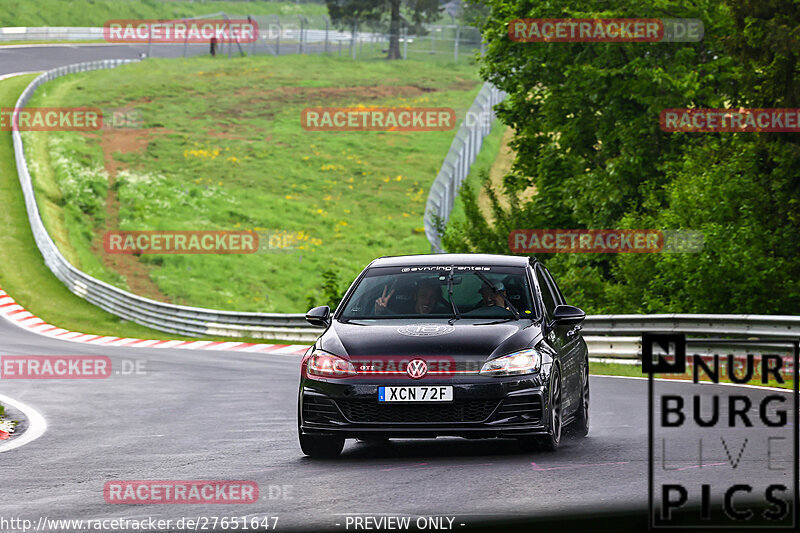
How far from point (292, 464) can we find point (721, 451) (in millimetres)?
3250

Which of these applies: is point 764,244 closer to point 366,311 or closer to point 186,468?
point 366,311

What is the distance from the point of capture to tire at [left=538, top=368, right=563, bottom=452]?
9688 millimetres

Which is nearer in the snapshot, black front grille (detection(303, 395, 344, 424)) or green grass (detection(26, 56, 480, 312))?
black front grille (detection(303, 395, 344, 424))

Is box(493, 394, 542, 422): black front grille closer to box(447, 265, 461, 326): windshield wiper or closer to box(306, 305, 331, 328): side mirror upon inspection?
box(447, 265, 461, 326): windshield wiper

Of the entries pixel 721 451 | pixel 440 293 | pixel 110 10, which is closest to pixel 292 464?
pixel 440 293

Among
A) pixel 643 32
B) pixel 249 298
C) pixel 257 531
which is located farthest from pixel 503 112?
pixel 257 531

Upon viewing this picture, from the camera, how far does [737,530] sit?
6.40m

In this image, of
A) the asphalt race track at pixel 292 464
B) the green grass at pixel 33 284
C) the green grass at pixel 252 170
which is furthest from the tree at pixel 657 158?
the green grass at pixel 33 284

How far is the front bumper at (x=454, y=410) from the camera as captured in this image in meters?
9.34

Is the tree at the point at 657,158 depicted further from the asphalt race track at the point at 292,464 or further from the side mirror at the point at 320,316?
the side mirror at the point at 320,316

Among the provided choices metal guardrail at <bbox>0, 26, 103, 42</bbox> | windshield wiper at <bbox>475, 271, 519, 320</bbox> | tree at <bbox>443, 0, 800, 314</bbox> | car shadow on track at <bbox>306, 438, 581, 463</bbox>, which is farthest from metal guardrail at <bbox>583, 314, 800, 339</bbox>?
metal guardrail at <bbox>0, 26, 103, 42</bbox>

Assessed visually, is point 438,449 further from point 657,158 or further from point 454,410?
point 657,158

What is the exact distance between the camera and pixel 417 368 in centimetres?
939

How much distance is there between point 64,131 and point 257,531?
58034 millimetres
